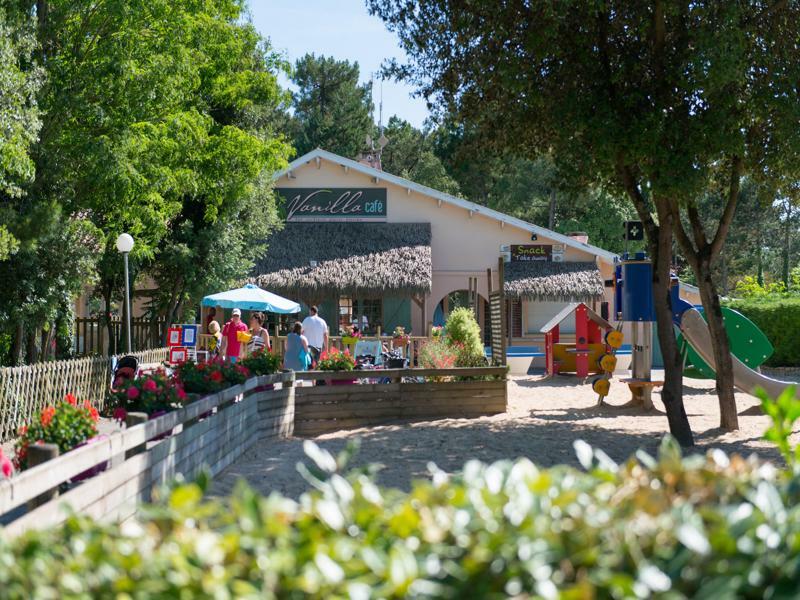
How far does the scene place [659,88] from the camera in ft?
41.2

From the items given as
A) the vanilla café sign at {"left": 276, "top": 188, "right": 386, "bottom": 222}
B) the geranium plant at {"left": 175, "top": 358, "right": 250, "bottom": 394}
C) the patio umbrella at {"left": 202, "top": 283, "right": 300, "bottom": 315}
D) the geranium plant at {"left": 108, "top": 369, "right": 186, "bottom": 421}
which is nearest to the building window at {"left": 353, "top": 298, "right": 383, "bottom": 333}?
the vanilla café sign at {"left": 276, "top": 188, "right": 386, "bottom": 222}

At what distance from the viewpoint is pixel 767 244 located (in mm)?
59906

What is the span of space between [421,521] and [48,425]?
434 cm

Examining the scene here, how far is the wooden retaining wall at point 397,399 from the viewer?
46.9ft

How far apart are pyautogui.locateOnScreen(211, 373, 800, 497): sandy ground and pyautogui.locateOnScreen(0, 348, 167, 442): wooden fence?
9.36ft

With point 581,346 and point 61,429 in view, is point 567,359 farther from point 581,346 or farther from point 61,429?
point 61,429

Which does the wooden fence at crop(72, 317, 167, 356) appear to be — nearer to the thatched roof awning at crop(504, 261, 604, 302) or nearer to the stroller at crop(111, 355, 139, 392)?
the stroller at crop(111, 355, 139, 392)

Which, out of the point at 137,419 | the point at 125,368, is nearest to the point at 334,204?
the point at 125,368

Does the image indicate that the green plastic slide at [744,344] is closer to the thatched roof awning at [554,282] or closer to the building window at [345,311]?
the thatched roof awning at [554,282]

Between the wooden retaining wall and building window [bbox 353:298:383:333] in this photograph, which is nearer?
the wooden retaining wall

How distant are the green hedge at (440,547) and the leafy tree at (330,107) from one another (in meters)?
49.6

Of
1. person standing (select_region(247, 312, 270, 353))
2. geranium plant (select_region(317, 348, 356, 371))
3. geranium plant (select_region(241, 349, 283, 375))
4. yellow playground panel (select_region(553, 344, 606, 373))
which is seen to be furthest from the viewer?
yellow playground panel (select_region(553, 344, 606, 373))

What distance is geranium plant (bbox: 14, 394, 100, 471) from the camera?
244 inches

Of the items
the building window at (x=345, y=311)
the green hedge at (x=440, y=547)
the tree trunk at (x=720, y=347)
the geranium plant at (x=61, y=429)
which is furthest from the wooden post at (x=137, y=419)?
the building window at (x=345, y=311)
